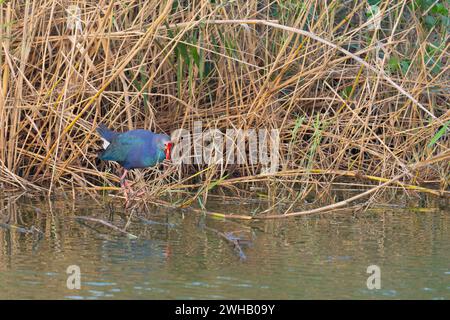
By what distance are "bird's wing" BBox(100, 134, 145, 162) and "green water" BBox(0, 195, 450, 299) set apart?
0.95ft

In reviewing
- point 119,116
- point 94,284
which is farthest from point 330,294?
point 119,116

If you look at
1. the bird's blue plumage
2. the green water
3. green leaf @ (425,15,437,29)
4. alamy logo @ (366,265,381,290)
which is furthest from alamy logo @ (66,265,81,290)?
green leaf @ (425,15,437,29)

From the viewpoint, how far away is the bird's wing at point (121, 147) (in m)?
5.90

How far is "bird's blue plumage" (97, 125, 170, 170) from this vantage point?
5.89 metres

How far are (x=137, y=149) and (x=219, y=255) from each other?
112 centimetres

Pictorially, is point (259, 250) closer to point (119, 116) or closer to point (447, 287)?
point (447, 287)

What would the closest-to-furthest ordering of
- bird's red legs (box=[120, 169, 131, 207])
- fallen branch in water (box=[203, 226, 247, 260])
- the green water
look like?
the green water, fallen branch in water (box=[203, 226, 247, 260]), bird's red legs (box=[120, 169, 131, 207])

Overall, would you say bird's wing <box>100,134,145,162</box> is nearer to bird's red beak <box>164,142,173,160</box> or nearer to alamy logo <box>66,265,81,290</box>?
bird's red beak <box>164,142,173,160</box>

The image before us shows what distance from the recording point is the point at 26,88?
658 centimetres

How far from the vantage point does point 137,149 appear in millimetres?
5871

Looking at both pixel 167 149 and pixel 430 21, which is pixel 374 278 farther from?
pixel 430 21

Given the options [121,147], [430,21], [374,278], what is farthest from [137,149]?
[430,21]

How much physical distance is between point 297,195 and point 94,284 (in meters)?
2.28
